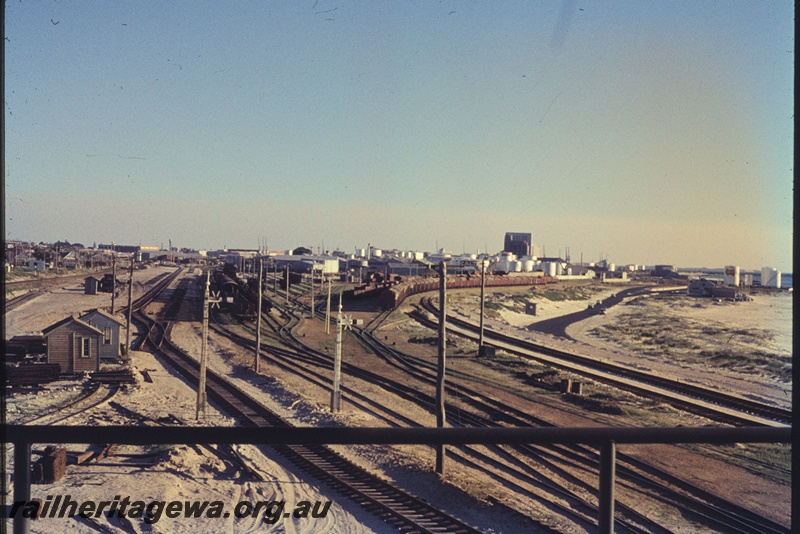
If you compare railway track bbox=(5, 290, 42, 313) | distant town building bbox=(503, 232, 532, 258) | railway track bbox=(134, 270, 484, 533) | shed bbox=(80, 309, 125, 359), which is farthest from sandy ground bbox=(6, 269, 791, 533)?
distant town building bbox=(503, 232, 532, 258)

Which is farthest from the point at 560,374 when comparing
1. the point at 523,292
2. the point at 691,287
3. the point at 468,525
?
the point at 691,287

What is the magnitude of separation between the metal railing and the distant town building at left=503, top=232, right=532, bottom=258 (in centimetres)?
8257

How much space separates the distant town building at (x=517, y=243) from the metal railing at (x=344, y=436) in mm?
82575

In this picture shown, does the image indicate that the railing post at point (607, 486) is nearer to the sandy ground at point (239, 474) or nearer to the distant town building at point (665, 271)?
the sandy ground at point (239, 474)

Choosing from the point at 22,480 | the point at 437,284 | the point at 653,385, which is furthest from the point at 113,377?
the point at 437,284

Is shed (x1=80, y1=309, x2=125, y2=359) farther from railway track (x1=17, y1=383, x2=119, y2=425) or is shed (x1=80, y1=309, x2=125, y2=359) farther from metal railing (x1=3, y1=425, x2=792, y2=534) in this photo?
metal railing (x1=3, y1=425, x2=792, y2=534)

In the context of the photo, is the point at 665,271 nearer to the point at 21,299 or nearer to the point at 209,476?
the point at 21,299

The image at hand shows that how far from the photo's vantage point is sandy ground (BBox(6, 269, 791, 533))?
791cm

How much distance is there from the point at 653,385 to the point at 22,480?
23.5 meters

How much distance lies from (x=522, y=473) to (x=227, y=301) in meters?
32.7

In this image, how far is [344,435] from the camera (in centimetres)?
177

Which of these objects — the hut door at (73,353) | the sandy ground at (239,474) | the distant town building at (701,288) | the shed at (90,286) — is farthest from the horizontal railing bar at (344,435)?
the distant town building at (701,288)

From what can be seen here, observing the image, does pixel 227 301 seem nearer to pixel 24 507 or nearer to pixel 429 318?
pixel 429 318

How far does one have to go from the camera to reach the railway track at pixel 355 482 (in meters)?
9.03
